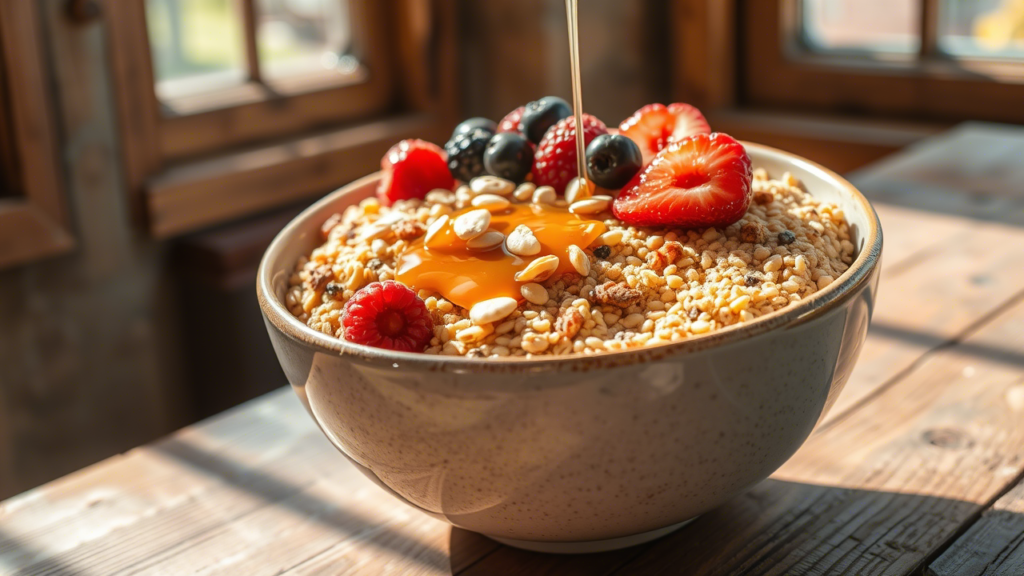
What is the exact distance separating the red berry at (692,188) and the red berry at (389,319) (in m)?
0.15

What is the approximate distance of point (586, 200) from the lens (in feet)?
1.89

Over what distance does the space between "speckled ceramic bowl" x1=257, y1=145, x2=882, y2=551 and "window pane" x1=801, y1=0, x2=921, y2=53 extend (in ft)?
4.68

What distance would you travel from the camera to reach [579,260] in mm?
515

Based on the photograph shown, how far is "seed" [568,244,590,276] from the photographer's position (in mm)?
513

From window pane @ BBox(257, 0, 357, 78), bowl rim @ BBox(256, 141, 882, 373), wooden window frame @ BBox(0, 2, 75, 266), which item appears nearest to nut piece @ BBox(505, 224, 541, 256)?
bowl rim @ BBox(256, 141, 882, 373)

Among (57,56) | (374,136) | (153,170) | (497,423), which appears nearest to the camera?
(497,423)

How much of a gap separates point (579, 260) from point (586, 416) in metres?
0.13

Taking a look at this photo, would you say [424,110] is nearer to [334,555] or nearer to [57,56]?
[57,56]

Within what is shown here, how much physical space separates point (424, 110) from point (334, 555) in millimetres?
1392

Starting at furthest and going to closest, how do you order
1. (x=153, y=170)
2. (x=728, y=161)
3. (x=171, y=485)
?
(x=153, y=170) → (x=171, y=485) → (x=728, y=161)

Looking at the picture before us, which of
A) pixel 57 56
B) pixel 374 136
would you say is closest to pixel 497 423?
pixel 57 56

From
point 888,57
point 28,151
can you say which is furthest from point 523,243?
point 888,57

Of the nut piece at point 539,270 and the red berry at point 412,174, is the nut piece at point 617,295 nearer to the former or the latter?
the nut piece at point 539,270

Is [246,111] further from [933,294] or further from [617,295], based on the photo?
[617,295]
